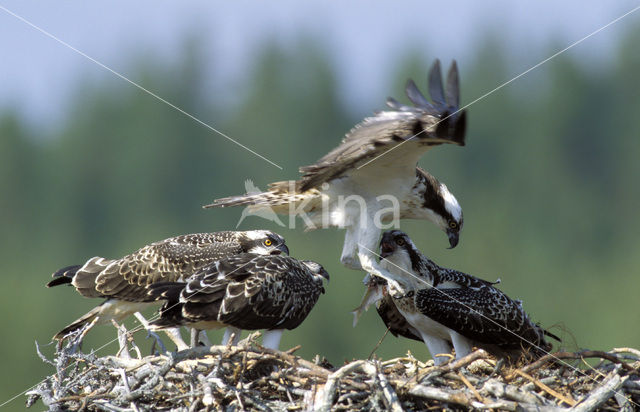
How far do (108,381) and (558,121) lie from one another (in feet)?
184

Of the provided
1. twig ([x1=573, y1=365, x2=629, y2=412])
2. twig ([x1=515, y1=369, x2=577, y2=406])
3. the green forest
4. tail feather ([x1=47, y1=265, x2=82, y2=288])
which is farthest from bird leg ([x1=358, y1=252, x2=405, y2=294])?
the green forest

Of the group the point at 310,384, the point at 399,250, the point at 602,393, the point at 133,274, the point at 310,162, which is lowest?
the point at 602,393

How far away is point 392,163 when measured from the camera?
23.5 ft

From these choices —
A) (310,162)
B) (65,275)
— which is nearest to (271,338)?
(65,275)

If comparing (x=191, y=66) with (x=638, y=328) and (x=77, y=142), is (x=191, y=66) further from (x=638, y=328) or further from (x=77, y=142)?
(x=638, y=328)

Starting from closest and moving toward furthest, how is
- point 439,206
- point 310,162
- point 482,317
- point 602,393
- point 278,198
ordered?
point 602,393 < point 482,317 < point 278,198 < point 439,206 < point 310,162

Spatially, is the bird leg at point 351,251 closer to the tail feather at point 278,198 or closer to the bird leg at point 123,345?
the tail feather at point 278,198

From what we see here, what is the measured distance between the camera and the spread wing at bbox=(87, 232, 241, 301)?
25.8 ft

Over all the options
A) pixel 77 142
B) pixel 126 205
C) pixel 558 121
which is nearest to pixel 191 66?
pixel 77 142

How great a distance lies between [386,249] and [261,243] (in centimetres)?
Answer: 124

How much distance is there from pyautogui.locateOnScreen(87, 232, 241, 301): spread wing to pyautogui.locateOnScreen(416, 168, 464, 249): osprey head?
5.77ft

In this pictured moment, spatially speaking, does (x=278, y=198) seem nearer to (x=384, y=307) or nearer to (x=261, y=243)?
(x=261, y=243)

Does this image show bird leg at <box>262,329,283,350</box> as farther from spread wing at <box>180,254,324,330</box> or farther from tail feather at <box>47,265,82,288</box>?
tail feather at <box>47,265,82,288</box>

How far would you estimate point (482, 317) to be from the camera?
741 centimetres
